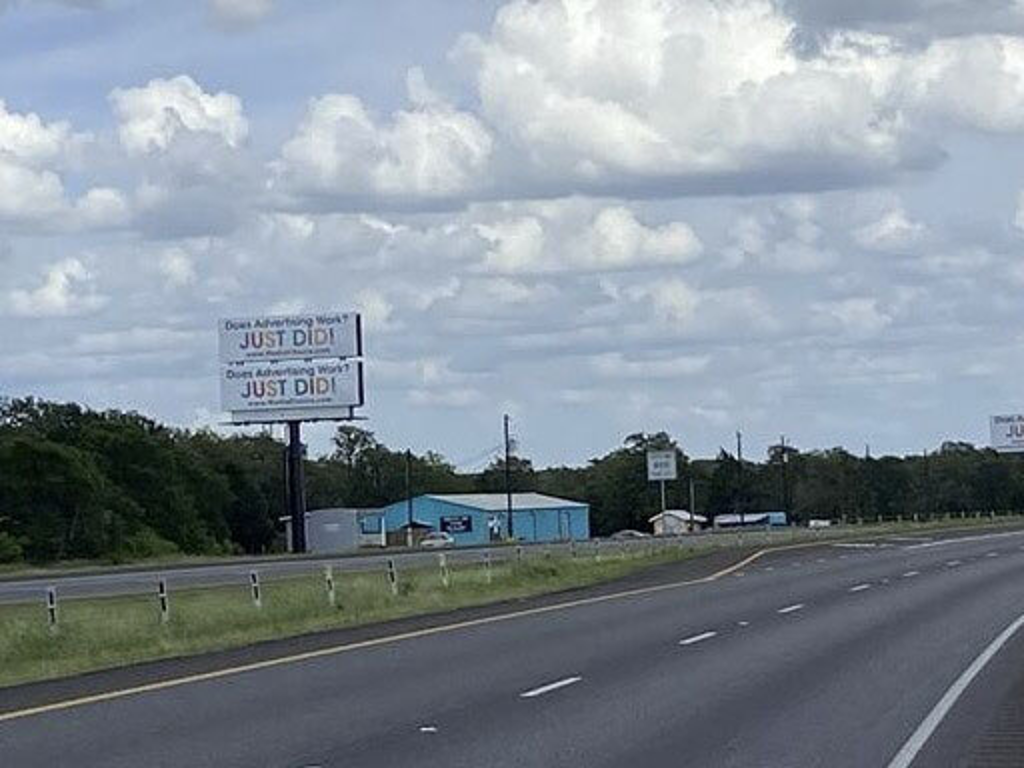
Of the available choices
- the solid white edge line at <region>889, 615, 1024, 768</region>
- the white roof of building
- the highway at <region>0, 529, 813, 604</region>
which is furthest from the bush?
the white roof of building

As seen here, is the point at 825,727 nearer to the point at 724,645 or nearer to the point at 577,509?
the point at 724,645

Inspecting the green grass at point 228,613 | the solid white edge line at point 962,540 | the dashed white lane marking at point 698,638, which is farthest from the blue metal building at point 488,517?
the dashed white lane marking at point 698,638

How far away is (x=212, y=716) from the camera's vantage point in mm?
20656

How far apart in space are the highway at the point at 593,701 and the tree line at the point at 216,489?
63732 mm

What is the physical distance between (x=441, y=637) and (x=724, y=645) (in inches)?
193

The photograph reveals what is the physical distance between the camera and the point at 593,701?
21703 millimetres

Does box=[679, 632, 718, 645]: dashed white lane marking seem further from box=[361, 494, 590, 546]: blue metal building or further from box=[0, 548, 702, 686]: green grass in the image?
box=[361, 494, 590, 546]: blue metal building

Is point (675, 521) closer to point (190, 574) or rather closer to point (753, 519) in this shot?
point (753, 519)

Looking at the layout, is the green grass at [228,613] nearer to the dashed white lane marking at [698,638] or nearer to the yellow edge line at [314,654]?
the yellow edge line at [314,654]

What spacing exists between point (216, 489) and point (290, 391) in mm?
23591

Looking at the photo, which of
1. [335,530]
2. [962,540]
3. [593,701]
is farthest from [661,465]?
[593,701]

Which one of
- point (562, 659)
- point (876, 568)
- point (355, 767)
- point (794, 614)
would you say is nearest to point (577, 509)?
point (876, 568)

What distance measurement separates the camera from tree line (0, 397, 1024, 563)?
99.7 meters

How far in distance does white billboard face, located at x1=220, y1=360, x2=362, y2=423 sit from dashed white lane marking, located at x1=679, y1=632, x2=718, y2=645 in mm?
69105
